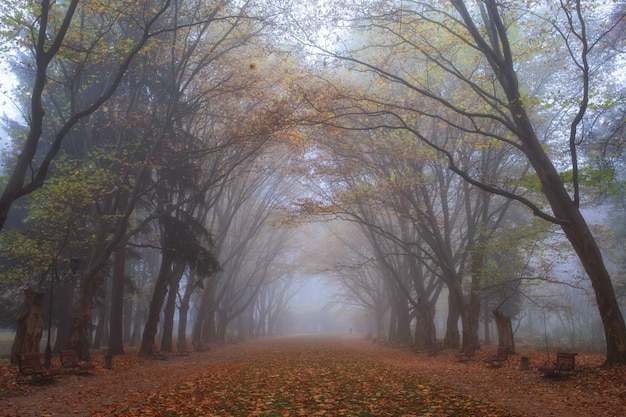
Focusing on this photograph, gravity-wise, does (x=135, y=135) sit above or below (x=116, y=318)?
above

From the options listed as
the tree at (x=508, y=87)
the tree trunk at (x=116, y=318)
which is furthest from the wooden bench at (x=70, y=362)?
the tree at (x=508, y=87)

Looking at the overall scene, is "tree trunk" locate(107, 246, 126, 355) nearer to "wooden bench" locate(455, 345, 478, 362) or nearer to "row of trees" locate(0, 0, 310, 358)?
"row of trees" locate(0, 0, 310, 358)

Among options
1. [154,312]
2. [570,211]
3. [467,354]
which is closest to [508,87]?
[570,211]

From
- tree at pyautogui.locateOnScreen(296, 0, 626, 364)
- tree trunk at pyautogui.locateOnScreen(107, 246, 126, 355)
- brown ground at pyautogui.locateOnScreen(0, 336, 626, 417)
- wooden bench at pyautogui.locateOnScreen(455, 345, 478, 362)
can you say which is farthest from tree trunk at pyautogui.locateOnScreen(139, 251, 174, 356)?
wooden bench at pyautogui.locateOnScreen(455, 345, 478, 362)

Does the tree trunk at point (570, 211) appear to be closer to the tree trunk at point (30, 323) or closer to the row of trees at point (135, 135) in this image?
the row of trees at point (135, 135)

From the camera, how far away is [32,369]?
1171 cm

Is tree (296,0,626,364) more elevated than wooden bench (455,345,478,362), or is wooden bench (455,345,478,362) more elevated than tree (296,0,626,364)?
tree (296,0,626,364)

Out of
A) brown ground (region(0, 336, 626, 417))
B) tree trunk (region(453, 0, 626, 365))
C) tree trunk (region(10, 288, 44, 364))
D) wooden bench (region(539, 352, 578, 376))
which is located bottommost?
brown ground (region(0, 336, 626, 417))

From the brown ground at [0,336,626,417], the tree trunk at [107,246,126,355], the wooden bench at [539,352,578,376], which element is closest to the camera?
the brown ground at [0,336,626,417]

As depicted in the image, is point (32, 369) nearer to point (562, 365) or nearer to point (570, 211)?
point (562, 365)

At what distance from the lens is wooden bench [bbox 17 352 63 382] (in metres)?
11.5

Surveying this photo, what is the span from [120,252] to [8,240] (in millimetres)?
4773

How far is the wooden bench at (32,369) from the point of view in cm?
1148

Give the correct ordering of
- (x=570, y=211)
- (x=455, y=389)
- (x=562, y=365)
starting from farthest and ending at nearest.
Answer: (x=570, y=211), (x=562, y=365), (x=455, y=389)
